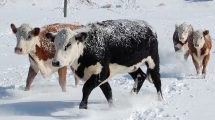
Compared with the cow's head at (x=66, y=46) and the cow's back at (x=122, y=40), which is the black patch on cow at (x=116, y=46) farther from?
the cow's head at (x=66, y=46)

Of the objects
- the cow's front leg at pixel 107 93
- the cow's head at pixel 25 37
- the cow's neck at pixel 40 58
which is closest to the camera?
the cow's front leg at pixel 107 93

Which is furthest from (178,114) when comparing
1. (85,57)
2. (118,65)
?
(85,57)

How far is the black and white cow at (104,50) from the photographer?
650 centimetres

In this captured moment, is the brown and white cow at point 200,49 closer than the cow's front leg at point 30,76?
No

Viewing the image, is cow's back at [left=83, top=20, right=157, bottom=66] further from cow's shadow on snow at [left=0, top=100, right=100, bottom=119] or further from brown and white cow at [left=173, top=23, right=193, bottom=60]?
brown and white cow at [left=173, top=23, right=193, bottom=60]

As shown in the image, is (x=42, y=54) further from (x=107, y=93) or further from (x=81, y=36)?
(x=81, y=36)

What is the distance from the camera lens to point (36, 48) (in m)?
A: 8.23

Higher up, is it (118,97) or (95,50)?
(95,50)

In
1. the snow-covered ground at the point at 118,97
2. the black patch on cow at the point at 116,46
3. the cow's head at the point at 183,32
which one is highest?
the black patch on cow at the point at 116,46

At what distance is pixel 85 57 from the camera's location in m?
6.75

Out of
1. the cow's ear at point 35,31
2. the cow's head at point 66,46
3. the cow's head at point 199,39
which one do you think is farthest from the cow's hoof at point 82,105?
the cow's head at point 199,39

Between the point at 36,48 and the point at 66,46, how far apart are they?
190cm

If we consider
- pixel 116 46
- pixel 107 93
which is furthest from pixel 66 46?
pixel 107 93

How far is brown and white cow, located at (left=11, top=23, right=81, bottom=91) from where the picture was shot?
309 inches
